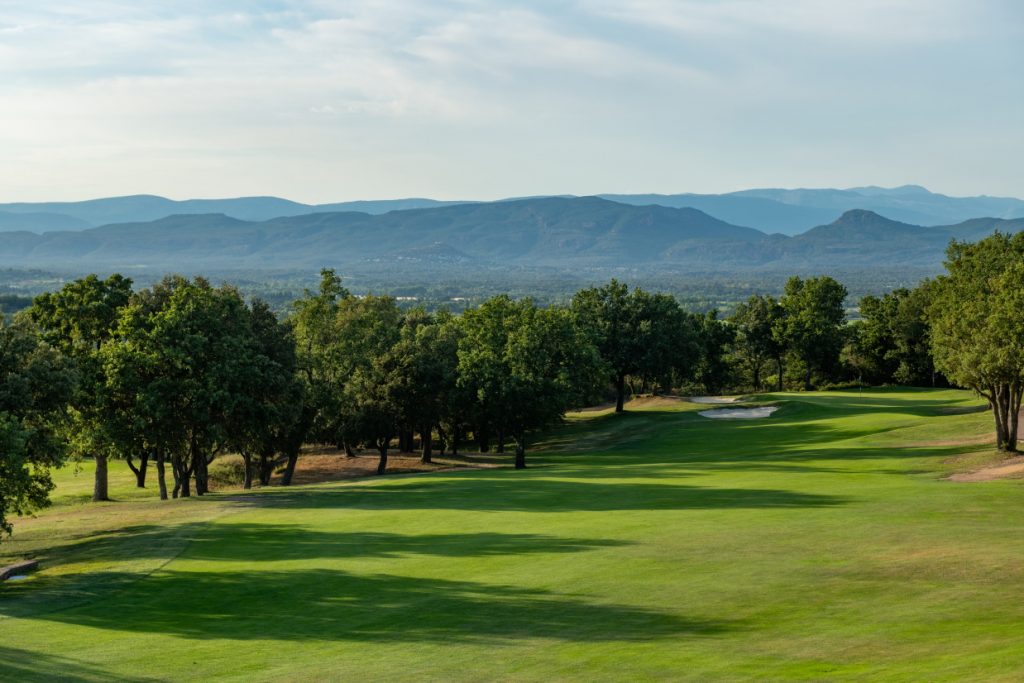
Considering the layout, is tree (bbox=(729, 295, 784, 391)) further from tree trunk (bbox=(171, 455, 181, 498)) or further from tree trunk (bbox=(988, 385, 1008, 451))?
tree trunk (bbox=(171, 455, 181, 498))

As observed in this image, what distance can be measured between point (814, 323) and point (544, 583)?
95.5 metres

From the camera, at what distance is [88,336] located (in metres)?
54.8

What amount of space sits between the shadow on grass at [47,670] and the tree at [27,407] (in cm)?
1160

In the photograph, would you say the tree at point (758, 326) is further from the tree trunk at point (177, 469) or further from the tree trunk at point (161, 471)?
the tree trunk at point (161, 471)

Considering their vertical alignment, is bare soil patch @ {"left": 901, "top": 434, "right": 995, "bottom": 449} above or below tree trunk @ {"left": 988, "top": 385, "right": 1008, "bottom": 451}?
below

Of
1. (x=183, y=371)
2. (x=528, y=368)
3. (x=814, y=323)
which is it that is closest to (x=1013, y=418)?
(x=528, y=368)

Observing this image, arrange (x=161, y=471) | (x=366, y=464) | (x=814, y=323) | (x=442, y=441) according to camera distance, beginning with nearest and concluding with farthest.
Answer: (x=161, y=471)
(x=366, y=464)
(x=442, y=441)
(x=814, y=323)

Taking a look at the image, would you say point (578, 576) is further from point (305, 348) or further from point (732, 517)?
point (305, 348)

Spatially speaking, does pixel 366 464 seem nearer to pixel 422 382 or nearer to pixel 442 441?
pixel 422 382

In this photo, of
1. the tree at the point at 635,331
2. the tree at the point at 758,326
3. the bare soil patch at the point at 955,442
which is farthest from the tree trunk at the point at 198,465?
the tree at the point at 758,326

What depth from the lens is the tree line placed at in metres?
45.2

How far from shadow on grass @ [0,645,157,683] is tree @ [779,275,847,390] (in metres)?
104

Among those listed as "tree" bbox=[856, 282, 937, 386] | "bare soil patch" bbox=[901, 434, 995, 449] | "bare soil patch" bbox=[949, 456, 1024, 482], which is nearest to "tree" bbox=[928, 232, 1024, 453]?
"bare soil patch" bbox=[901, 434, 995, 449]

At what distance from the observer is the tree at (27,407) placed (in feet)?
107
